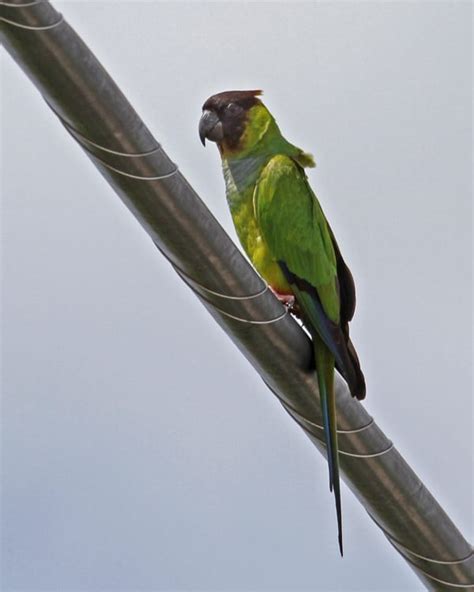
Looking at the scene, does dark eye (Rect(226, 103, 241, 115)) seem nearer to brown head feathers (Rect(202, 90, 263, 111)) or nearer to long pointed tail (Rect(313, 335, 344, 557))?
brown head feathers (Rect(202, 90, 263, 111))

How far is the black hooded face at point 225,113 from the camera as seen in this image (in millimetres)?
5031

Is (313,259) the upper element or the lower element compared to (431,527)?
Answer: upper

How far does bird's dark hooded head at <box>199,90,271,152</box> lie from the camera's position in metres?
5.02

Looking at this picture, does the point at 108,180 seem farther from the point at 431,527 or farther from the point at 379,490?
the point at 431,527

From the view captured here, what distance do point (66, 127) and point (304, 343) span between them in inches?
37.5

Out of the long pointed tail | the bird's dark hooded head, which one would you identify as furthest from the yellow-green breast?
the long pointed tail

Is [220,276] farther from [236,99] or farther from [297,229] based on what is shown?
[236,99]

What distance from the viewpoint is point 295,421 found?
128 inches

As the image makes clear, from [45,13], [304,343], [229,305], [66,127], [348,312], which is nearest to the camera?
[45,13]

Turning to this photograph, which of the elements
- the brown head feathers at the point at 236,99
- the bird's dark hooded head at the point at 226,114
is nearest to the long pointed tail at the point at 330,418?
the bird's dark hooded head at the point at 226,114

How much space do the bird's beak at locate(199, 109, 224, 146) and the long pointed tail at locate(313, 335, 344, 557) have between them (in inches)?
79.1

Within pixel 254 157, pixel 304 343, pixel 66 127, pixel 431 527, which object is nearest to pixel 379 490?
pixel 431 527

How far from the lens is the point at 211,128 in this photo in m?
5.05

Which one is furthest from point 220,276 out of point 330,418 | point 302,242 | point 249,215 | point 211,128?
point 211,128
